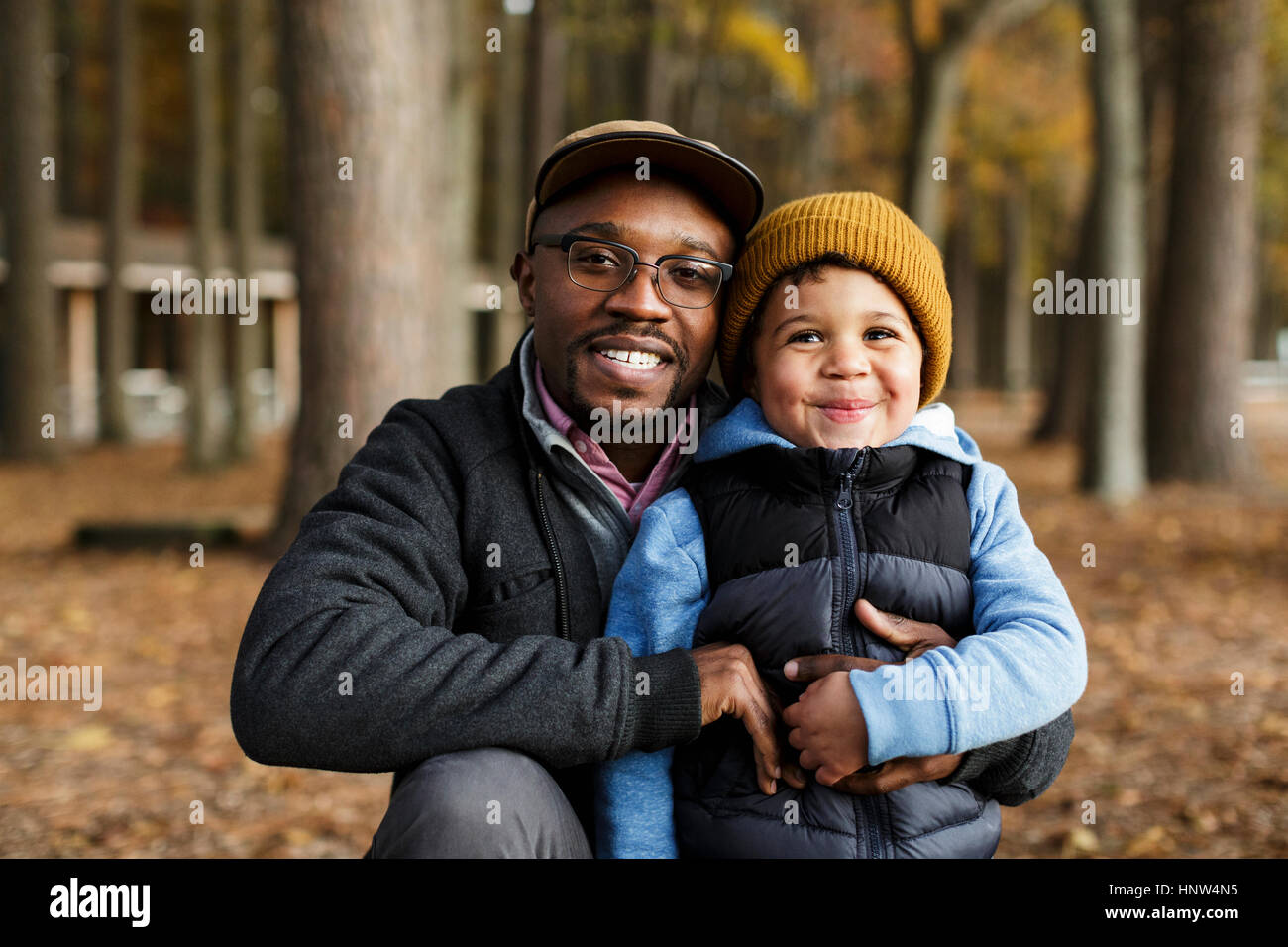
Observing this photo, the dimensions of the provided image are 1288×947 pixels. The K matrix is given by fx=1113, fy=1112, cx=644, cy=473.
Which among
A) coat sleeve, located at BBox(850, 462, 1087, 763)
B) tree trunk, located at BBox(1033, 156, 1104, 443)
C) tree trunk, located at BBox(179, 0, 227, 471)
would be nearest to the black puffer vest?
coat sleeve, located at BBox(850, 462, 1087, 763)

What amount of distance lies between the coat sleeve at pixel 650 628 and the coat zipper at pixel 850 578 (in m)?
0.30

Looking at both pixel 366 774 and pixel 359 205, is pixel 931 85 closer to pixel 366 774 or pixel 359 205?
pixel 359 205

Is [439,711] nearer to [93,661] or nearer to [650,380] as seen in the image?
[650,380]

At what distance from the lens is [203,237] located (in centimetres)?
1703

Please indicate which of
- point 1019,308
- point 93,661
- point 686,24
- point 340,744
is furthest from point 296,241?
point 1019,308

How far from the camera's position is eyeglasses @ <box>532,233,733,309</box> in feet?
8.23

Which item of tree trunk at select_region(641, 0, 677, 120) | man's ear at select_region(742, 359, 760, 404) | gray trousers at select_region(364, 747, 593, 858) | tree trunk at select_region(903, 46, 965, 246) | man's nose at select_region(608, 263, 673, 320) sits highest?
tree trunk at select_region(641, 0, 677, 120)

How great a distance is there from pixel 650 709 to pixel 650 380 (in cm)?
80

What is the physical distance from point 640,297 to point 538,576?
2.17ft

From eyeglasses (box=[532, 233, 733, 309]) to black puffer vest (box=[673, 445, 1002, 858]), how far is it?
1.49 feet

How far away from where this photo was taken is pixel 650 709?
6.89 feet

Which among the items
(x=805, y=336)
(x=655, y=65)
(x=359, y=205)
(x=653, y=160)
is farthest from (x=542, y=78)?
(x=805, y=336)

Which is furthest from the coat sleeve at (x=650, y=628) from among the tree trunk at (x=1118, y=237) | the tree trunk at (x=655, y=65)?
the tree trunk at (x=655, y=65)

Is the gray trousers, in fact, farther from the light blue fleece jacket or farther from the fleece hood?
the fleece hood
